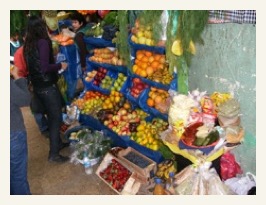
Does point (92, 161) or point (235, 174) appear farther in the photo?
point (92, 161)

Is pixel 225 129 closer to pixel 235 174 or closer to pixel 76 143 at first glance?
pixel 235 174

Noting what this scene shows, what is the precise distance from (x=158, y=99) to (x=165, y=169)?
922 millimetres

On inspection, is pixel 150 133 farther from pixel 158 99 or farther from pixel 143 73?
pixel 143 73

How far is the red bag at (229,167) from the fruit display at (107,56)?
232 cm

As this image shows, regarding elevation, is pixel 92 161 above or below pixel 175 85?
below

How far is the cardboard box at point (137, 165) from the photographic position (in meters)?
3.80

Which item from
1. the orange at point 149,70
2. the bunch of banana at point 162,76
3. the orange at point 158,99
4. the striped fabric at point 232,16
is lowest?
the orange at point 158,99

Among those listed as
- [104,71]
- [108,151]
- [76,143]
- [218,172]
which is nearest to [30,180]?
[76,143]

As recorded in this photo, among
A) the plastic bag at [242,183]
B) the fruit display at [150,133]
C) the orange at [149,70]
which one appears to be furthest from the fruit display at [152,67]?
the plastic bag at [242,183]

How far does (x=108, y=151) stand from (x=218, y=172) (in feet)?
5.98

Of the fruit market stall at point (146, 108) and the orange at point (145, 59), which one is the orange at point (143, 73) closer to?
the fruit market stall at point (146, 108)

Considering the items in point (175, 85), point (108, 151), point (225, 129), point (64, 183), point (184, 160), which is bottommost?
point (64, 183)

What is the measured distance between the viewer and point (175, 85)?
12.5 feet

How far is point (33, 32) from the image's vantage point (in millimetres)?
4016
